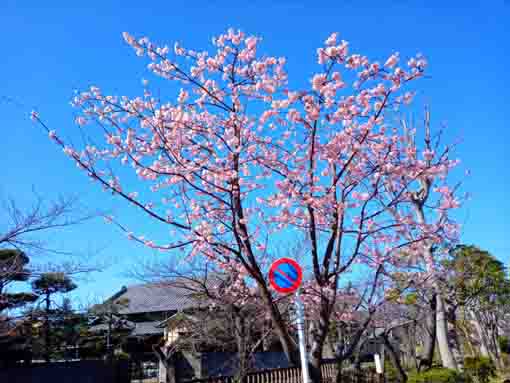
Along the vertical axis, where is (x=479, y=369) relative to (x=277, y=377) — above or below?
below

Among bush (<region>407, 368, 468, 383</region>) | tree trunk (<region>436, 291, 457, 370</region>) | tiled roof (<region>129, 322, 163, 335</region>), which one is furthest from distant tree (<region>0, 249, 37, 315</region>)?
tree trunk (<region>436, 291, 457, 370</region>)

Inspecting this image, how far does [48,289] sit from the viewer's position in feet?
46.5

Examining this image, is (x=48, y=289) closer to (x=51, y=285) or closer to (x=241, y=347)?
(x=51, y=285)

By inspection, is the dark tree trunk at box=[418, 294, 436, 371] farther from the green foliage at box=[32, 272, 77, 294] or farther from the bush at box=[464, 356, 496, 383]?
the green foliage at box=[32, 272, 77, 294]

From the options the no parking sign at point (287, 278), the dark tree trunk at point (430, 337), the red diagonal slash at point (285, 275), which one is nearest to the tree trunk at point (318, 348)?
the no parking sign at point (287, 278)

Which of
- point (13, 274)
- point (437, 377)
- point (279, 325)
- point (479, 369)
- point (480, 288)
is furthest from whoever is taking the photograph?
point (480, 288)

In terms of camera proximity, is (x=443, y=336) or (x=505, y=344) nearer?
(x=443, y=336)

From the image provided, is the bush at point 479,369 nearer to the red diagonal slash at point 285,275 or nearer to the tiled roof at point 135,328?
the red diagonal slash at point 285,275

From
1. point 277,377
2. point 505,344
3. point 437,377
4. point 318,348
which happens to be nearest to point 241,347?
point 277,377

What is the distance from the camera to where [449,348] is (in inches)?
388

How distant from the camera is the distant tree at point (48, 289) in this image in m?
12.7

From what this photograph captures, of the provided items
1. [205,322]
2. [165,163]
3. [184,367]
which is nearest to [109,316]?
[184,367]

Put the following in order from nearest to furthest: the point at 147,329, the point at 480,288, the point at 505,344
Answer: the point at 480,288 < the point at 147,329 < the point at 505,344

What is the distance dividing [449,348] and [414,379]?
8.14 feet
